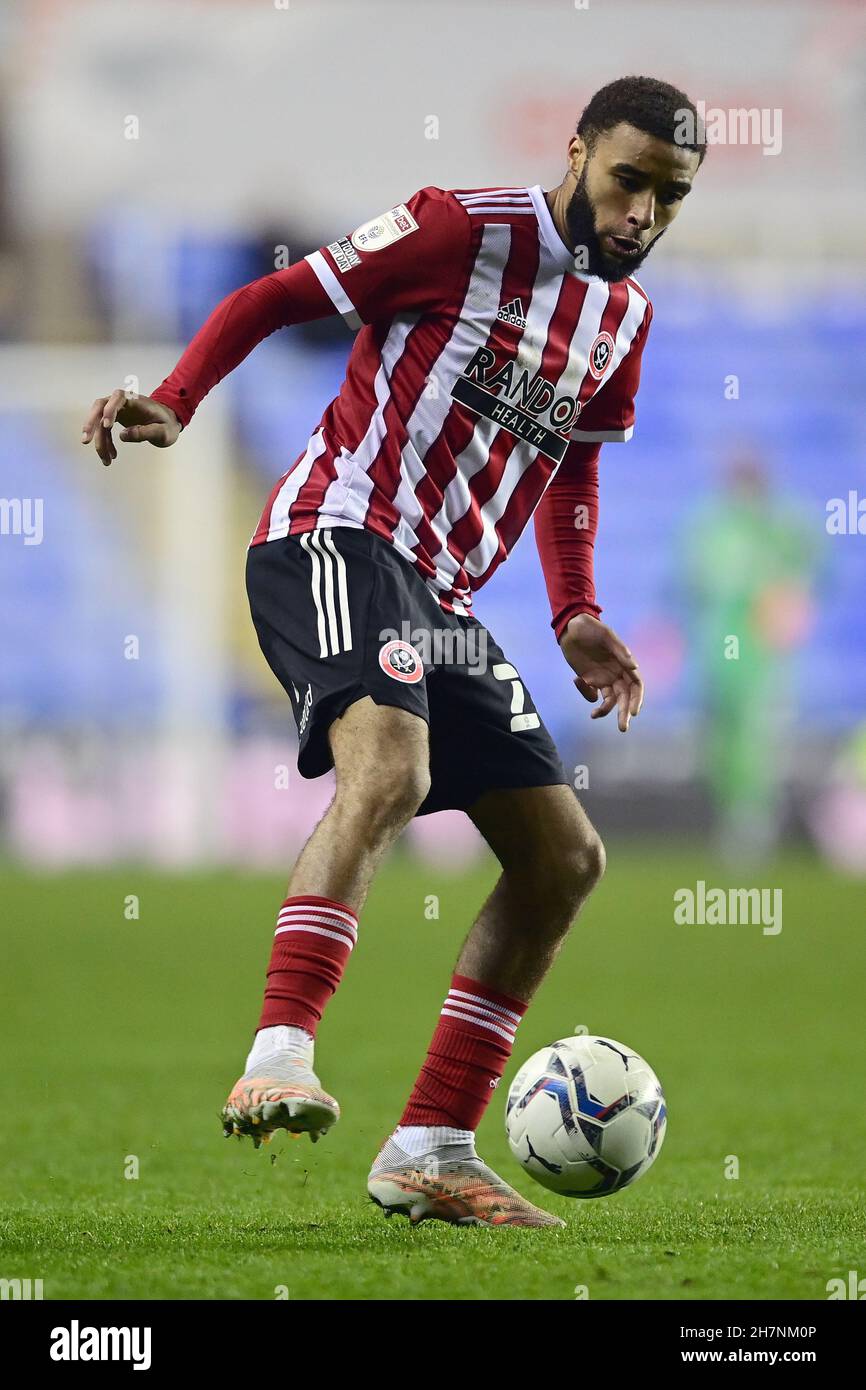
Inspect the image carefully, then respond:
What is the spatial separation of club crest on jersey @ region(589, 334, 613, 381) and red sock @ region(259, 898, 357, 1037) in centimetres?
136

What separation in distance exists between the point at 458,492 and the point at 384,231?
20.4 inches

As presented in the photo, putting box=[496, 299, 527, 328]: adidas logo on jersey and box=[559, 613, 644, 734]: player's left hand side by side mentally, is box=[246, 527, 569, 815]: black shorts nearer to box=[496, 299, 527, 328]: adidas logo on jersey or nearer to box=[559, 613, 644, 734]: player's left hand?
box=[559, 613, 644, 734]: player's left hand

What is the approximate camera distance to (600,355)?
395 centimetres

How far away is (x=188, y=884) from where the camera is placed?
14.3 m

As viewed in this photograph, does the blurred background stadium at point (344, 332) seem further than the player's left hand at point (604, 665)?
Yes

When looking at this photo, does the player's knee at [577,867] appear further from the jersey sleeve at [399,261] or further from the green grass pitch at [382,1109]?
the jersey sleeve at [399,261]

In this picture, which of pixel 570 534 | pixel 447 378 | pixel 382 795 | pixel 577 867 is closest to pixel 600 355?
pixel 447 378

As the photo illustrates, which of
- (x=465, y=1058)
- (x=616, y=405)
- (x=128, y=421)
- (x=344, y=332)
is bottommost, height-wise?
(x=465, y=1058)

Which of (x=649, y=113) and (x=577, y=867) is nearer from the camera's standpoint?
(x=649, y=113)

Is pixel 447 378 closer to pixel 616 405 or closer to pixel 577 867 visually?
pixel 616 405

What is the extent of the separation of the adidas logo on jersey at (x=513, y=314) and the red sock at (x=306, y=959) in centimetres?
127

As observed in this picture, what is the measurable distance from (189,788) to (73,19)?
30.4ft

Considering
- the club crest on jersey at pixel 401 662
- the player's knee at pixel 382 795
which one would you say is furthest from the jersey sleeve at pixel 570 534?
the player's knee at pixel 382 795

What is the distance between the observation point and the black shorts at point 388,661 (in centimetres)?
340
